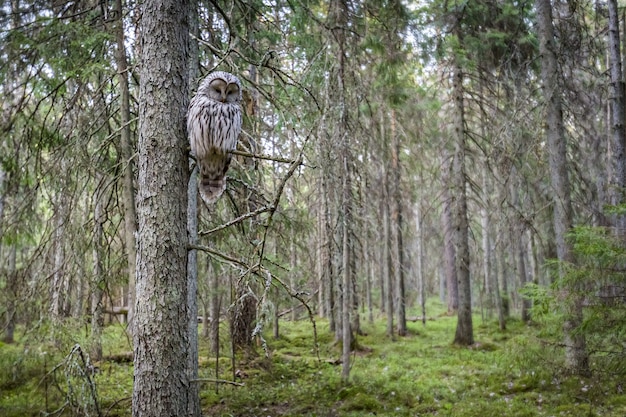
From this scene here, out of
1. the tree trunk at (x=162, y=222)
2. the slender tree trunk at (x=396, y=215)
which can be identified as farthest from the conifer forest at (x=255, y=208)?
the slender tree trunk at (x=396, y=215)

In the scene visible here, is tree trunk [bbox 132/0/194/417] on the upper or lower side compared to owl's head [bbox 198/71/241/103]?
lower

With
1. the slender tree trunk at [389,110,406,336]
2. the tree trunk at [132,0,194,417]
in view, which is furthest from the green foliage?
the slender tree trunk at [389,110,406,336]

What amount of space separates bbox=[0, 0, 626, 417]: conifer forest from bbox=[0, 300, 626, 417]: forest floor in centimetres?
6

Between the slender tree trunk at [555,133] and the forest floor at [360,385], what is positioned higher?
the slender tree trunk at [555,133]

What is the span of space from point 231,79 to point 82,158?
290cm

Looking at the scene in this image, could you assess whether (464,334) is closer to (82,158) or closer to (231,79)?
(82,158)

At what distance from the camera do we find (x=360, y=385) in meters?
8.75

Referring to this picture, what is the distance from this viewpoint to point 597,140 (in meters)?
10.6

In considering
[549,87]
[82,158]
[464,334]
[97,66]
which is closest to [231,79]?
[97,66]

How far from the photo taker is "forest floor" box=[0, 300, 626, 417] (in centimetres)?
674

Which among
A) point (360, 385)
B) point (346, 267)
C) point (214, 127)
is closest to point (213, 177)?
point (214, 127)

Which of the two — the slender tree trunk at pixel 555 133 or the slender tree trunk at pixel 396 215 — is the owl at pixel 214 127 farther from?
the slender tree trunk at pixel 396 215

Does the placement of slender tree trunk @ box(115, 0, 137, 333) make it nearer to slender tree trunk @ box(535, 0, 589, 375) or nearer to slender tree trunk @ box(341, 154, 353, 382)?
slender tree trunk @ box(341, 154, 353, 382)

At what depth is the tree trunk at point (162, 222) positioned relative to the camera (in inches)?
107
